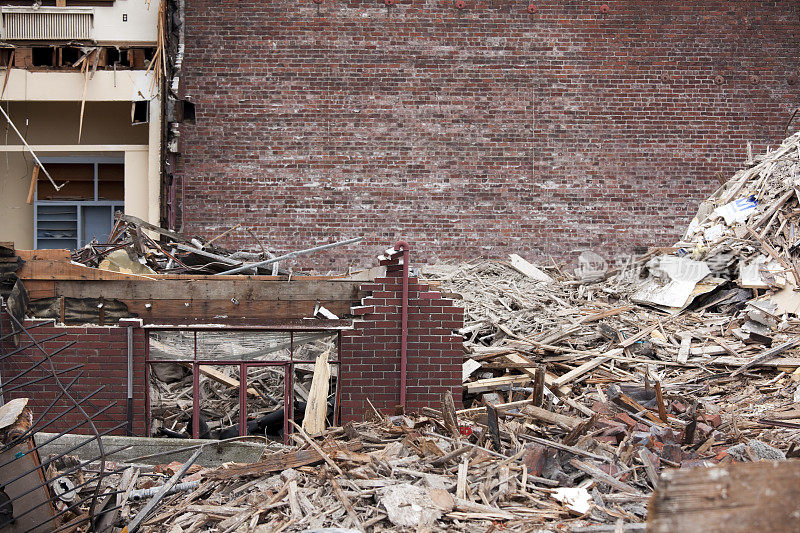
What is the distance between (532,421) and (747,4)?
12.8 metres

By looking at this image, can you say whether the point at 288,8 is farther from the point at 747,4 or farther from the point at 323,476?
the point at 323,476

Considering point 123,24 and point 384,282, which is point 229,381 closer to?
point 384,282

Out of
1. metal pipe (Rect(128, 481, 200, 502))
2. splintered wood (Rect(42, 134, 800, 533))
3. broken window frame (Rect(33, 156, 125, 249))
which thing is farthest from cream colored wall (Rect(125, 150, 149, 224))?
metal pipe (Rect(128, 481, 200, 502))

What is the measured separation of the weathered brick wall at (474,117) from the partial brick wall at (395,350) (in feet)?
22.8

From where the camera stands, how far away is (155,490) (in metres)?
7.11

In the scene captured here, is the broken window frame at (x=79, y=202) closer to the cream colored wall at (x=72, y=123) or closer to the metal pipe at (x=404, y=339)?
the cream colored wall at (x=72, y=123)

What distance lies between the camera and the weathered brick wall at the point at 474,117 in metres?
16.1

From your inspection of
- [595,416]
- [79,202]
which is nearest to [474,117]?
[79,202]

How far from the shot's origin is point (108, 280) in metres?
9.26

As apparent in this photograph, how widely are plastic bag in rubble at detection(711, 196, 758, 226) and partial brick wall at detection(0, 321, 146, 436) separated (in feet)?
33.5

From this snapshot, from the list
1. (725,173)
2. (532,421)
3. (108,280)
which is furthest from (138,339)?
(725,173)

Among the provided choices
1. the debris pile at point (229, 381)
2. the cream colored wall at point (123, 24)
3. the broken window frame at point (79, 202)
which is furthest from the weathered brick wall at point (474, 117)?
the debris pile at point (229, 381)

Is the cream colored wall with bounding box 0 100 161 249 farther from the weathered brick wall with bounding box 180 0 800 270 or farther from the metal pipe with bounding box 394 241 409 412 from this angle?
the metal pipe with bounding box 394 241 409 412

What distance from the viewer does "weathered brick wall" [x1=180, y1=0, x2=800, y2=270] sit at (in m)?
16.1
